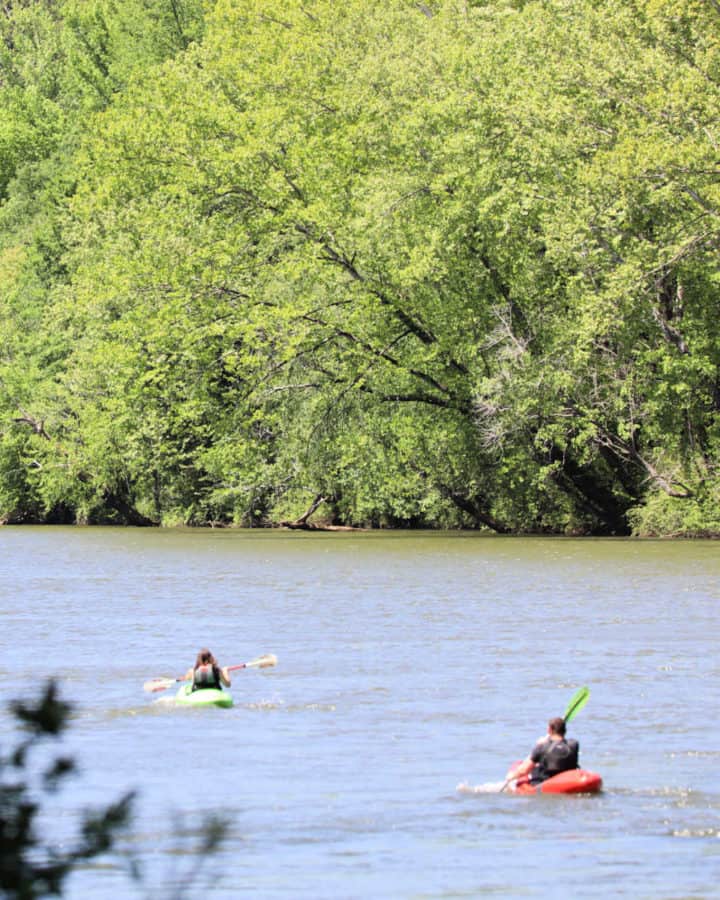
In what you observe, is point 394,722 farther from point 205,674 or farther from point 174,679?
point 174,679

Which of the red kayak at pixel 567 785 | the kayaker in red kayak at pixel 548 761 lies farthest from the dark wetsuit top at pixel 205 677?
the red kayak at pixel 567 785

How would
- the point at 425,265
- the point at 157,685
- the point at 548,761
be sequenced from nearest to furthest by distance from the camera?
the point at 548,761
the point at 157,685
the point at 425,265

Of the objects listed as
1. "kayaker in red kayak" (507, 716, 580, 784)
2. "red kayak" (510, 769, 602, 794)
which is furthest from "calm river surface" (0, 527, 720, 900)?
"kayaker in red kayak" (507, 716, 580, 784)

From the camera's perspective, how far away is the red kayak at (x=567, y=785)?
14.4m

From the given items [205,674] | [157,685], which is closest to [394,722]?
[205,674]

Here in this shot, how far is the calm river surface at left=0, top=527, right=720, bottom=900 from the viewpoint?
39.0ft

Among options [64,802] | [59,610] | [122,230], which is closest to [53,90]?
[122,230]

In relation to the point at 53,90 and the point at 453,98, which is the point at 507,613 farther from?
the point at 53,90

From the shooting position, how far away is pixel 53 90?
9788 centimetres

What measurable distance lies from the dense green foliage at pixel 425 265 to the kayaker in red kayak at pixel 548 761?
25.6m

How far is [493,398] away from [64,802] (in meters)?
31.4

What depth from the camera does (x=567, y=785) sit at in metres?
14.5

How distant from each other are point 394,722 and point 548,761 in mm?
3627

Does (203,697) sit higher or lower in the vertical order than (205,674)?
lower
